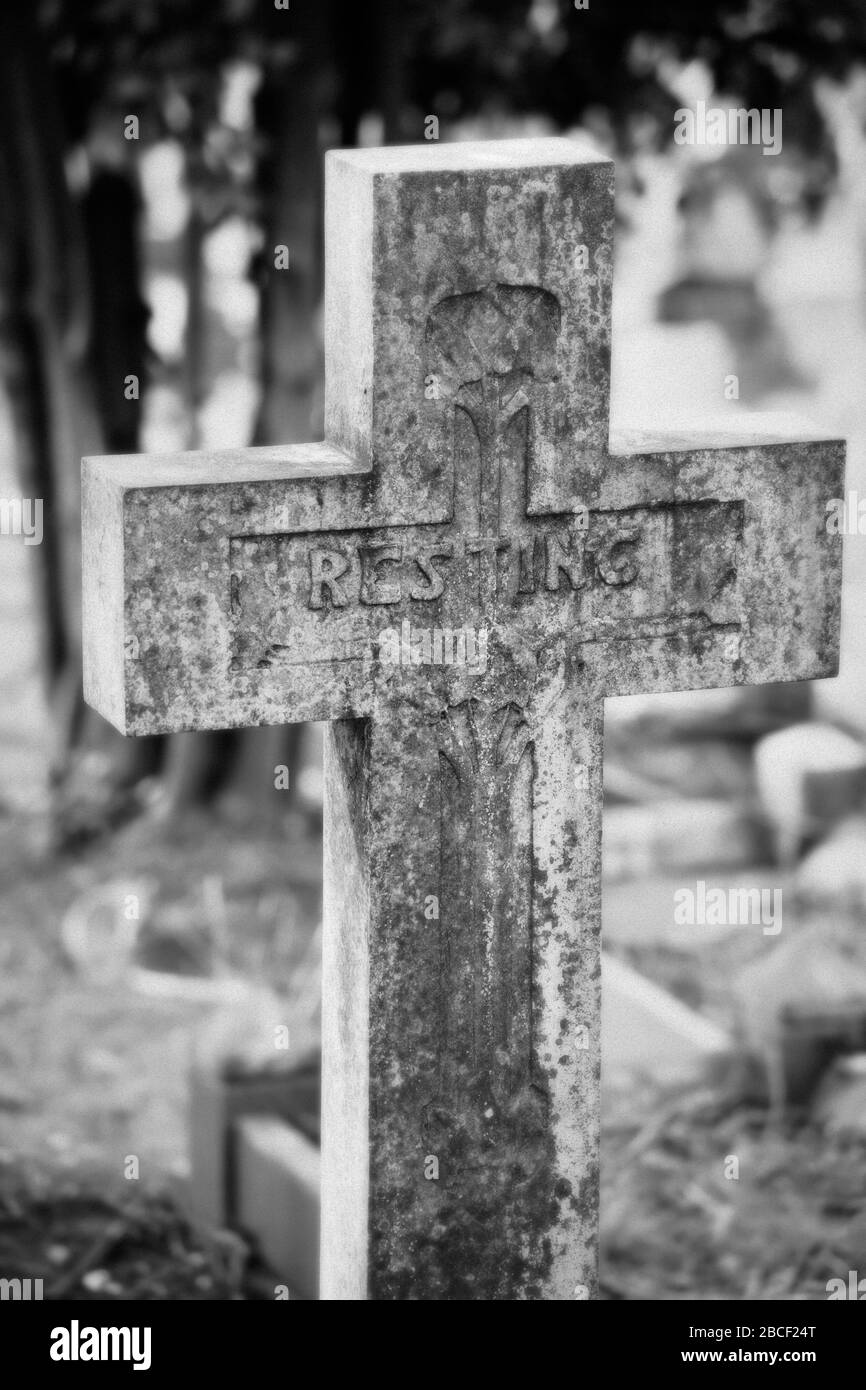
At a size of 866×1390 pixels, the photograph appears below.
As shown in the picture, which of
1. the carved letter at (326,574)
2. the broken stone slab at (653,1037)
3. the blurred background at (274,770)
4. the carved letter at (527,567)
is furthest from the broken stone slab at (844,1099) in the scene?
the carved letter at (326,574)

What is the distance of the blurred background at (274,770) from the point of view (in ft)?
21.0

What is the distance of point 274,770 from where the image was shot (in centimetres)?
895

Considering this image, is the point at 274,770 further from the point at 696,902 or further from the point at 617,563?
the point at 617,563

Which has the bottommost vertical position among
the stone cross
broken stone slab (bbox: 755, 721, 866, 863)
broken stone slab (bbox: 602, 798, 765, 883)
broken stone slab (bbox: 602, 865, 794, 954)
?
broken stone slab (bbox: 602, 865, 794, 954)

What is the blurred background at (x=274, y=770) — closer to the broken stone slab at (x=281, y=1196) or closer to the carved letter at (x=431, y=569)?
the broken stone slab at (x=281, y=1196)

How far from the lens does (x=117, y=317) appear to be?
29.5 ft

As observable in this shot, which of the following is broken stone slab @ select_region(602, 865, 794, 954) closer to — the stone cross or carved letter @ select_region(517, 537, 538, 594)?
the stone cross

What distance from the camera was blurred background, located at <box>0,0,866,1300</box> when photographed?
21.0ft

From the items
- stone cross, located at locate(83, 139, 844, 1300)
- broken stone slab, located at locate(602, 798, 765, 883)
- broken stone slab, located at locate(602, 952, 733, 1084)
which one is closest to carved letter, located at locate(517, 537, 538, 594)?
stone cross, located at locate(83, 139, 844, 1300)

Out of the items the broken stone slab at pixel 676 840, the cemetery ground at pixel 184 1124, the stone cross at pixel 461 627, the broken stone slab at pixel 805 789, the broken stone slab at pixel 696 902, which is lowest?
the cemetery ground at pixel 184 1124

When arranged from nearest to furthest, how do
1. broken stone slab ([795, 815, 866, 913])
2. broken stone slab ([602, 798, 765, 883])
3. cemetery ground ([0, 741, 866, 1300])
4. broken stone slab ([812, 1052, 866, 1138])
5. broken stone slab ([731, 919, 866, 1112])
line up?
1. cemetery ground ([0, 741, 866, 1300])
2. broken stone slab ([812, 1052, 866, 1138])
3. broken stone slab ([731, 919, 866, 1112])
4. broken stone slab ([795, 815, 866, 913])
5. broken stone slab ([602, 798, 765, 883])

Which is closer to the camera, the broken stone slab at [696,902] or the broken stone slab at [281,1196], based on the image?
the broken stone slab at [281,1196]

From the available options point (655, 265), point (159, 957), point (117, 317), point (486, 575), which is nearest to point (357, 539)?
point (486, 575)
